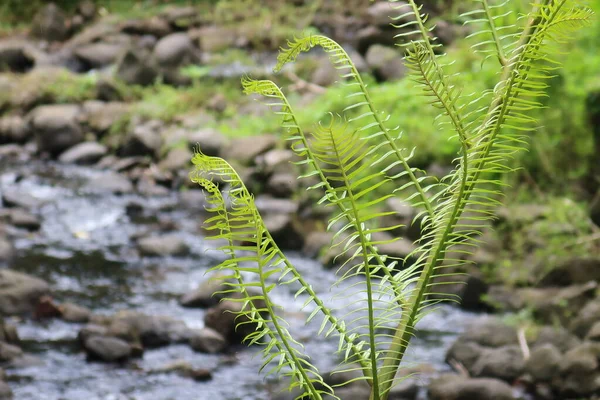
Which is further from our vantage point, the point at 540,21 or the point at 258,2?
the point at 258,2

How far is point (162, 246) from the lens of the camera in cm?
590

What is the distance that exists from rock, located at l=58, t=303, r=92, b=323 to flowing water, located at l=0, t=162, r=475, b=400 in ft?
0.18

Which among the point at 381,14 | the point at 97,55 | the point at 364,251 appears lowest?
the point at 97,55

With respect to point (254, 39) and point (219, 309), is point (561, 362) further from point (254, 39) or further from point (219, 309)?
point (254, 39)

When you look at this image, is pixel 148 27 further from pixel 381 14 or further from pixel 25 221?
pixel 25 221

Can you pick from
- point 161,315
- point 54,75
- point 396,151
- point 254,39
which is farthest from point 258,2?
A: point 396,151

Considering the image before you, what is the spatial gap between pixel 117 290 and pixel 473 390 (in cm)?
259

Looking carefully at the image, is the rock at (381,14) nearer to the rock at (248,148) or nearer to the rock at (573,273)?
the rock at (248,148)

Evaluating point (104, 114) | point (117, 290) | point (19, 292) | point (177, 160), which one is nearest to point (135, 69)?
point (104, 114)

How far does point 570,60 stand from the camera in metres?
5.72

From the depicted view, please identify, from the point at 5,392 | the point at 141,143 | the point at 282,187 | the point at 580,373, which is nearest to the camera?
the point at 5,392

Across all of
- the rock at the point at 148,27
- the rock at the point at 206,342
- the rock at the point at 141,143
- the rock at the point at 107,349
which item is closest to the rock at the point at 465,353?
the rock at the point at 206,342

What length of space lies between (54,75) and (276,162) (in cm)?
428

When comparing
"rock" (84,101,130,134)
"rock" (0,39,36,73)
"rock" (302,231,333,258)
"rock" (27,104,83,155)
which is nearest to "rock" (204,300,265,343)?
"rock" (302,231,333,258)
